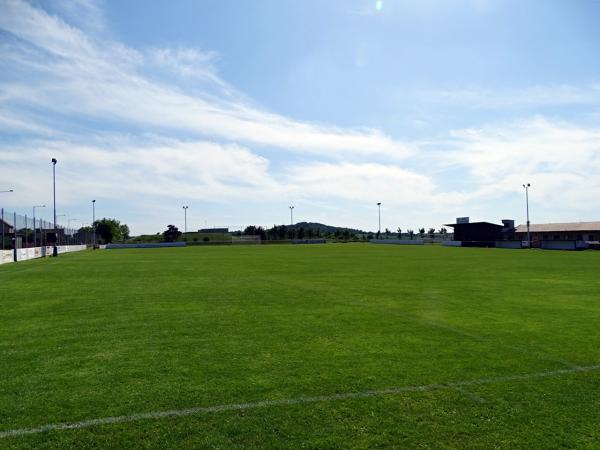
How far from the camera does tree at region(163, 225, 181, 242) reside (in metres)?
128

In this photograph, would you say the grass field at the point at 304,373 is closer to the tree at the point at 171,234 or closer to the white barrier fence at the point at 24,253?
the white barrier fence at the point at 24,253

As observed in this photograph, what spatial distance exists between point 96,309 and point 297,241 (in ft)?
333

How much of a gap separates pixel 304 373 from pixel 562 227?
96.7m

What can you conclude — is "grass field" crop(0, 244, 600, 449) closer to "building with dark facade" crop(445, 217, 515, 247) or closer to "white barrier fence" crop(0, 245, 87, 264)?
"white barrier fence" crop(0, 245, 87, 264)

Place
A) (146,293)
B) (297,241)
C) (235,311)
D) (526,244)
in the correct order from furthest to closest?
(297,241) < (526,244) < (146,293) < (235,311)

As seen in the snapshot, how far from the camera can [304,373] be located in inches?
265

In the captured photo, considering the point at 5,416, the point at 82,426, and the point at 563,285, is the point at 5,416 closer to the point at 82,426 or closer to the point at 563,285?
the point at 82,426

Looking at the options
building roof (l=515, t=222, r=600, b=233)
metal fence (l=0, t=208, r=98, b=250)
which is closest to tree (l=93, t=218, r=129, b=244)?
metal fence (l=0, t=208, r=98, b=250)

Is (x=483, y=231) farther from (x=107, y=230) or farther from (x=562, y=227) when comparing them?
(x=107, y=230)

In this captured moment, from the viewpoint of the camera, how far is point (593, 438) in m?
4.67

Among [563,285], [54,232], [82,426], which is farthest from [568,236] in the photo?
[82,426]

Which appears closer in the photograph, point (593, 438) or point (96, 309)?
point (593, 438)

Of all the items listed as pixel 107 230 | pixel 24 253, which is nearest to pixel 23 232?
pixel 24 253

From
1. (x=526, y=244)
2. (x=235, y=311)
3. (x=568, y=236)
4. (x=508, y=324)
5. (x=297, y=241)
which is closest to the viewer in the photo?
(x=508, y=324)
